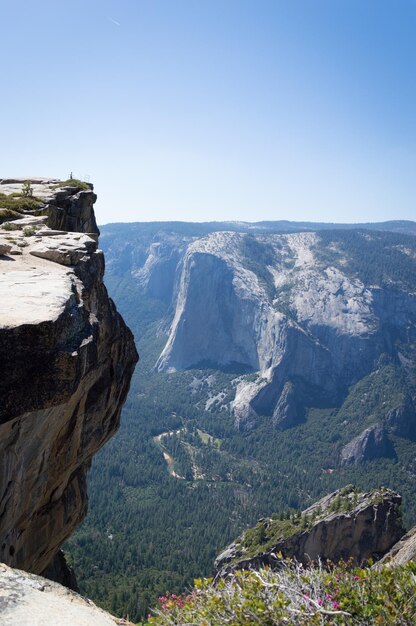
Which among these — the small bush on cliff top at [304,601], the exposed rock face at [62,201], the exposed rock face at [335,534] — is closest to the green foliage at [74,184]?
the exposed rock face at [62,201]

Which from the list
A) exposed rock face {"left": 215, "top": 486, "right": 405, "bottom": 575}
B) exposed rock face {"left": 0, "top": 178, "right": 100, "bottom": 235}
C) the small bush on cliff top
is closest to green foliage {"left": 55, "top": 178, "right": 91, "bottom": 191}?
exposed rock face {"left": 0, "top": 178, "right": 100, "bottom": 235}

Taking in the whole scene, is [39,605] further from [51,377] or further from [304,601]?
[304,601]

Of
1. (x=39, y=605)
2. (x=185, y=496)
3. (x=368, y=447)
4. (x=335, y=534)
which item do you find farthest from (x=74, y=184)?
(x=368, y=447)

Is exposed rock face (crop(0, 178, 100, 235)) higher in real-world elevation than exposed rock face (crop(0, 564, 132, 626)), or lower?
higher

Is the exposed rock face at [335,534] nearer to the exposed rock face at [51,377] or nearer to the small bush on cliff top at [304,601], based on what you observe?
the exposed rock face at [51,377]

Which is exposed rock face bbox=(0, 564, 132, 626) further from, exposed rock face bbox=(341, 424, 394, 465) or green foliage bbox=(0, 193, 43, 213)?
exposed rock face bbox=(341, 424, 394, 465)

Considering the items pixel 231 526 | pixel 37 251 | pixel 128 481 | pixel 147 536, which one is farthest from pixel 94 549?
pixel 37 251
